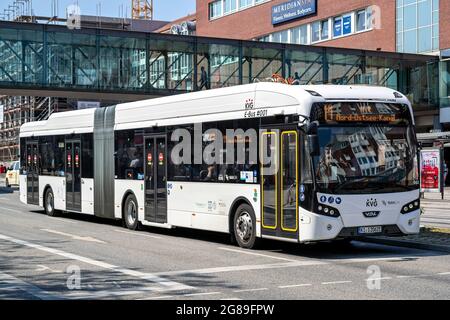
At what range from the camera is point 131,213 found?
18.8 meters

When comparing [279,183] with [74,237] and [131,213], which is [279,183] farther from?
[131,213]

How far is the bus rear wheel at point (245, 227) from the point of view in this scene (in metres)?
13.8

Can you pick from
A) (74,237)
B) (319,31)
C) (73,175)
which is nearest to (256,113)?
(74,237)

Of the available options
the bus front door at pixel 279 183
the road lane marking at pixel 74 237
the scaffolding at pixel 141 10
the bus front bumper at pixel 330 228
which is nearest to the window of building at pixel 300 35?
the road lane marking at pixel 74 237

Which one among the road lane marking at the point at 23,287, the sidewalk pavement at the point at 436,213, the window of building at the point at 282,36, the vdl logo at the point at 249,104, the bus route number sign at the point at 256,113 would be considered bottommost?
the sidewalk pavement at the point at 436,213

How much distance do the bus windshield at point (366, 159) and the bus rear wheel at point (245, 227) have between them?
1.96 meters

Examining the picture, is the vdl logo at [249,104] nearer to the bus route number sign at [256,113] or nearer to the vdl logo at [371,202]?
the bus route number sign at [256,113]

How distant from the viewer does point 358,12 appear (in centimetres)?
5347

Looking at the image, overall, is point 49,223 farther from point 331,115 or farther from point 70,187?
point 331,115

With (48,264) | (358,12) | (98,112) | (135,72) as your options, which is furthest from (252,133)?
(358,12)

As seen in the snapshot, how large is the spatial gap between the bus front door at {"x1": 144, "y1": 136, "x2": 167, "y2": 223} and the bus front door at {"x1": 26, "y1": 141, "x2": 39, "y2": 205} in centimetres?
827

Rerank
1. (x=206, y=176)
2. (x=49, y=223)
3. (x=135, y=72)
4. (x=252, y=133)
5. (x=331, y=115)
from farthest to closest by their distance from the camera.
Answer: (x=135, y=72)
(x=49, y=223)
(x=206, y=176)
(x=252, y=133)
(x=331, y=115)

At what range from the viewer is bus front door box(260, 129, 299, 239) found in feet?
41.6
